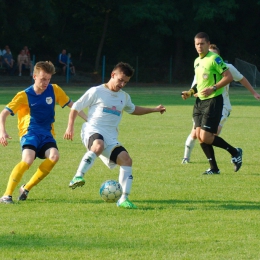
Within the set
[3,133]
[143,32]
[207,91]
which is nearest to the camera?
[3,133]

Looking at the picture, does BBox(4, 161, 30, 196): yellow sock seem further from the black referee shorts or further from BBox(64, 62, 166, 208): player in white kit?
the black referee shorts

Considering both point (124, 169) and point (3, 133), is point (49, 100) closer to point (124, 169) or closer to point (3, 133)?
point (3, 133)

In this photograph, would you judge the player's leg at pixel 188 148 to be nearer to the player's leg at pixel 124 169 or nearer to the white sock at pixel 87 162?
the player's leg at pixel 124 169

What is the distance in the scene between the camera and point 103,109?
7293mm

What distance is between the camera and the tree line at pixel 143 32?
135 ft

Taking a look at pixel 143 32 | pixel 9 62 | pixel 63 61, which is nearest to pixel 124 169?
pixel 9 62

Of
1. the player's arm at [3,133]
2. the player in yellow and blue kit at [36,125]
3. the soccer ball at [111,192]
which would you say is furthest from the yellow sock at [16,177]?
the soccer ball at [111,192]

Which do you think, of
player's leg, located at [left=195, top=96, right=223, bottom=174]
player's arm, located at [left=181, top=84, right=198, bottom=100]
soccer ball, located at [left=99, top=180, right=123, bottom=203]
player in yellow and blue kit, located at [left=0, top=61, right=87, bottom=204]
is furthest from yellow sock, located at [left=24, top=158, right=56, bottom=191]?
player's leg, located at [left=195, top=96, right=223, bottom=174]

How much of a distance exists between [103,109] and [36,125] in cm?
74

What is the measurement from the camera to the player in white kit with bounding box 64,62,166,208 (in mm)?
7031

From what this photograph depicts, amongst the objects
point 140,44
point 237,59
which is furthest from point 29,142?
point 140,44

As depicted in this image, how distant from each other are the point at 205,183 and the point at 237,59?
31.4m

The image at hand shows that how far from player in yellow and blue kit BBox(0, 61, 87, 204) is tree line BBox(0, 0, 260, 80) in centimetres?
3279

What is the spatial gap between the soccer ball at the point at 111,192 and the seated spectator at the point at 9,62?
30.2 meters
